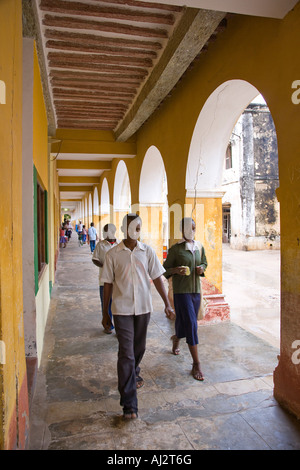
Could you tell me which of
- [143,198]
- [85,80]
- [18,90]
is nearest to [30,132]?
[18,90]

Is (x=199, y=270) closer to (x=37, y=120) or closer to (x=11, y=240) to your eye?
(x=11, y=240)

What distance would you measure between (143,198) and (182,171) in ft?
11.4

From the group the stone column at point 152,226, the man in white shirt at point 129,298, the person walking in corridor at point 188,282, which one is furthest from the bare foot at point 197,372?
the stone column at point 152,226

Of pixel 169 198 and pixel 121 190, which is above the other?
pixel 121 190

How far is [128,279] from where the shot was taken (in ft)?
10.1

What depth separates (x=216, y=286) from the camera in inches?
229

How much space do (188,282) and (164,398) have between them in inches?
46.0

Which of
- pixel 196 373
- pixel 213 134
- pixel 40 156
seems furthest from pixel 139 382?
pixel 213 134

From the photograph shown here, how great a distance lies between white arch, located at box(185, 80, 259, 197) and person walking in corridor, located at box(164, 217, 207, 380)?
6.43 feet

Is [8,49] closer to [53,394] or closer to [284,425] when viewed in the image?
[53,394]

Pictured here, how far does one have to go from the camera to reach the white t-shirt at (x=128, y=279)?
3027 mm

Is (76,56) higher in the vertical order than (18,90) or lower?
higher

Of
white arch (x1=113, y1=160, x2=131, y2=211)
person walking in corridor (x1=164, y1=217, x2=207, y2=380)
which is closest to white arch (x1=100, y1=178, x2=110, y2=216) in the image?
white arch (x1=113, y1=160, x2=131, y2=211)

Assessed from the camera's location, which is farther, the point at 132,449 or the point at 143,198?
the point at 143,198
